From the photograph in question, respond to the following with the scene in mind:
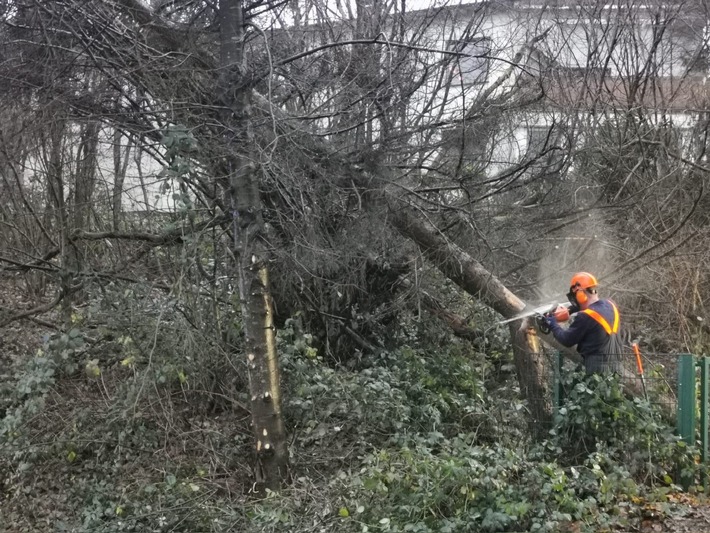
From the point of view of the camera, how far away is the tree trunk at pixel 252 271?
662cm

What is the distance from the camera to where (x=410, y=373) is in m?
8.71

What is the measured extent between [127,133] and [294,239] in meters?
2.23

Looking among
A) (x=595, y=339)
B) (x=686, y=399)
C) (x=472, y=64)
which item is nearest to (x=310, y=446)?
(x=595, y=339)

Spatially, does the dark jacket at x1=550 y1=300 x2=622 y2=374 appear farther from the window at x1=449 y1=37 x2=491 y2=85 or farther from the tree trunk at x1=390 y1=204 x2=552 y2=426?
the window at x1=449 y1=37 x2=491 y2=85

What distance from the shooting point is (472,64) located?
32.7 ft

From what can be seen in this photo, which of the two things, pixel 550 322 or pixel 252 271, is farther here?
pixel 550 322

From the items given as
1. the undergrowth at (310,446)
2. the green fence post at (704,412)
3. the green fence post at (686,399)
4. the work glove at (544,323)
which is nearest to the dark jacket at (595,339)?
the work glove at (544,323)

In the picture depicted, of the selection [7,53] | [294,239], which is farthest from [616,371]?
[7,53]

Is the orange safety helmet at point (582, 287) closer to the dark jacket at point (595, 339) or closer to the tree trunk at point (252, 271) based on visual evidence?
the dark jacket at point (595, 339)

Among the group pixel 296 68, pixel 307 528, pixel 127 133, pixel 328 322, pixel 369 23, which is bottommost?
pixel 307 528

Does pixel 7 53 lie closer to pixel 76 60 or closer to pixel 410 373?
pixel 76 60

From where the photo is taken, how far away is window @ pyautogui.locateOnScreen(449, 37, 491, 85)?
30.5 ft

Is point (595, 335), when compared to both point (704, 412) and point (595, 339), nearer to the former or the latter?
point (595, 339)

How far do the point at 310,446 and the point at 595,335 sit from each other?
10.1 ft
